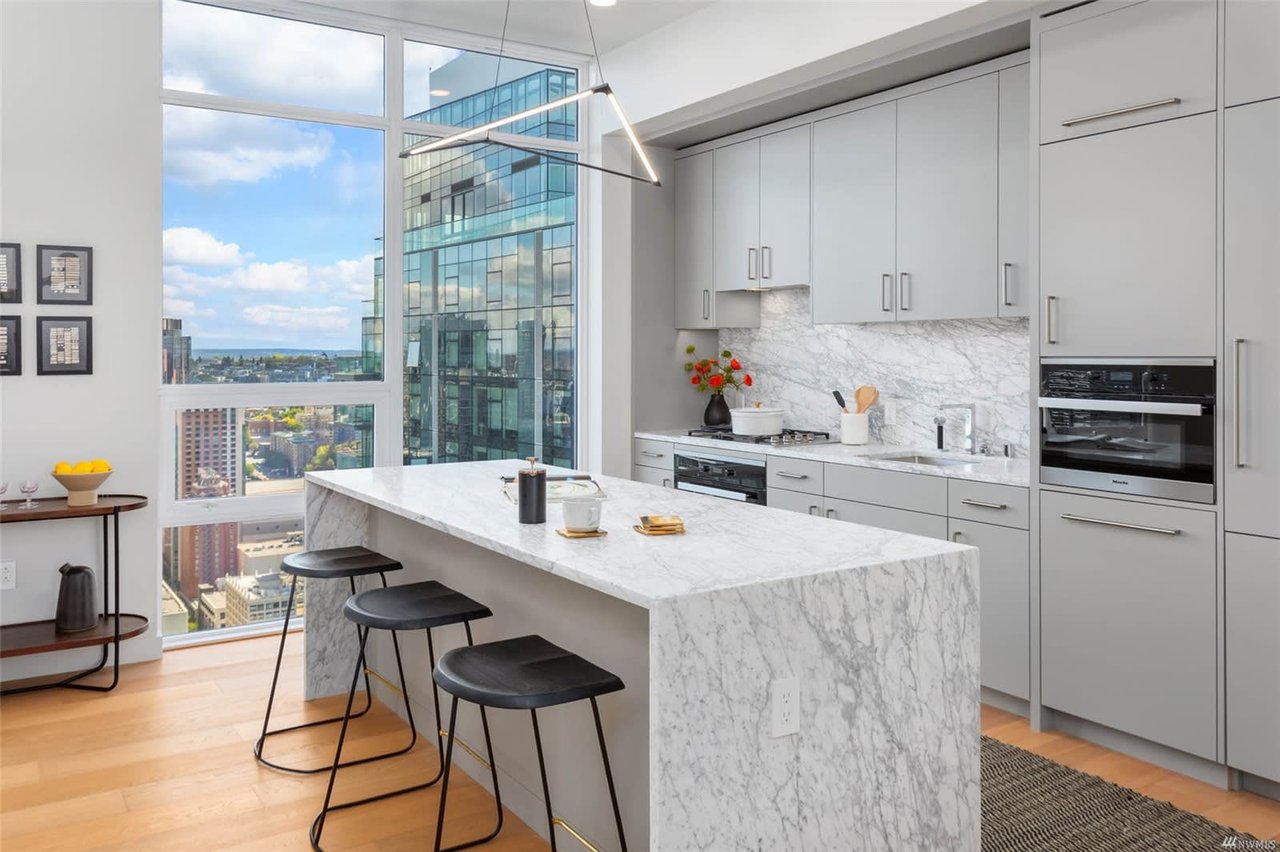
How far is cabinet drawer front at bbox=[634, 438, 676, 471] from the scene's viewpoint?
5.41 metres

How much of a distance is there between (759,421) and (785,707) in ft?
10.6

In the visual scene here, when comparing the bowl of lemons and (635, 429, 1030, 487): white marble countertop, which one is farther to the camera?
the bowl of lemons

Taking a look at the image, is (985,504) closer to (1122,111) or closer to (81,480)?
(1122,111)

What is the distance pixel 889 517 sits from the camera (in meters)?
4.12

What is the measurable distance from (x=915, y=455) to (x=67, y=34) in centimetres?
415

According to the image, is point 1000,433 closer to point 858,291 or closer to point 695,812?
point 858,291

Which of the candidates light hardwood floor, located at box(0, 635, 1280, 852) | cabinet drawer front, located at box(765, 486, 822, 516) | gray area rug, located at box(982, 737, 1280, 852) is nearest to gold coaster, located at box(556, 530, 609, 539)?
light hardwood floor, located at box(0, 635, 1280, 852)

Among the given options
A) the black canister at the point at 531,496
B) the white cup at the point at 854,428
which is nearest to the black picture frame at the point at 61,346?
the black canister at the point at 531,496

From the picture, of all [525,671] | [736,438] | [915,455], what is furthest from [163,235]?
[915,455]

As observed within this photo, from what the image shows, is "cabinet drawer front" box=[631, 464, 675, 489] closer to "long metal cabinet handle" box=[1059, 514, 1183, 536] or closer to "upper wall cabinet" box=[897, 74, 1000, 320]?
"upper wall cabinet" box=[897, 74, 1000, 320]

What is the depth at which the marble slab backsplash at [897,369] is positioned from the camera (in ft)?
14.4

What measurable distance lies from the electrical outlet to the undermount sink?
8.47ft

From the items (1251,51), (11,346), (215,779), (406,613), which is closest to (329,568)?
(406,613)

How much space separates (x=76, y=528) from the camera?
424cm
